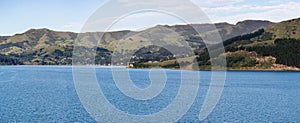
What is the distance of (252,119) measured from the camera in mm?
74438

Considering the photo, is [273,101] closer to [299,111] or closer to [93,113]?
[299,111]

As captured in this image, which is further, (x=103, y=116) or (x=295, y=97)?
(x=295, y=97)

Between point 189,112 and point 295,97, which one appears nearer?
point 189,112

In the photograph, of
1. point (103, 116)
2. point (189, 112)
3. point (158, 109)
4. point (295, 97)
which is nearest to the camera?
point (103, 116)

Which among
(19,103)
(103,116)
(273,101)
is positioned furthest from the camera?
(273,101)

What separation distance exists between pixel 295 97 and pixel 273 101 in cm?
1456

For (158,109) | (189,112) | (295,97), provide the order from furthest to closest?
(295,97), (158,109), (189,112)

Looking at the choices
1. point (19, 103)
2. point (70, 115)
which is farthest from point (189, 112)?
point (19, 103)

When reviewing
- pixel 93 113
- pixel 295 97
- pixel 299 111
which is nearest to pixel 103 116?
pixel 93 113

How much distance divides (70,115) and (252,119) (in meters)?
35.6

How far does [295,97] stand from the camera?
116 meters

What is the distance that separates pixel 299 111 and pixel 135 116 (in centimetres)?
3776

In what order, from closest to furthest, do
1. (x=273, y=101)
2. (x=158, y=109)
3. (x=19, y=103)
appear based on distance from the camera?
(x=158, y=109), (x=19, y=103), (x=273, y=101)

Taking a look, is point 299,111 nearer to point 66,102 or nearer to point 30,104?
Answer: point 66,102
